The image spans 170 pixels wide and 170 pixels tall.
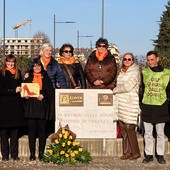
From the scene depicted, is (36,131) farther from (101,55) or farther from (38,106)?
(101,55)

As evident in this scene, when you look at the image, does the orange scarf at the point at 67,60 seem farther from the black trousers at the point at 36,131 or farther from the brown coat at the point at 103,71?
the black trousers at the point at 36,131

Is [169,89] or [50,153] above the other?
[169,89]

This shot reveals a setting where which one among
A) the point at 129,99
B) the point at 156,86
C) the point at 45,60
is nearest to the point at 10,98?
the point at 45,60

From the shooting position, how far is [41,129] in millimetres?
8492

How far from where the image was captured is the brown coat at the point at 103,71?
9070 mm

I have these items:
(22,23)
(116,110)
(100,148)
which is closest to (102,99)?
(116,110)

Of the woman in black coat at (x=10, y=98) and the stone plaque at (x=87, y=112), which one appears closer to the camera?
the woman in black coat at (x=10, y=98)

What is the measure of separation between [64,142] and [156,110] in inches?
67.0

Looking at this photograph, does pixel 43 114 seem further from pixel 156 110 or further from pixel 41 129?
pixel 156 110

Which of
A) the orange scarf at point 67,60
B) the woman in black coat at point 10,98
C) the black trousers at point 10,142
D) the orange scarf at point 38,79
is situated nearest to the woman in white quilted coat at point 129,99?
the orange scarf at point 67,60

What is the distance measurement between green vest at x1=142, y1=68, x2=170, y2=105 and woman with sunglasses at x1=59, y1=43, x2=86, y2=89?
150cm

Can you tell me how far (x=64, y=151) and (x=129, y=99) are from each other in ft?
4.86

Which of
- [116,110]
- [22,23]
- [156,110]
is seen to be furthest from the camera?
[22,23]

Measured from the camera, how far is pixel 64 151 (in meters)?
8.40
